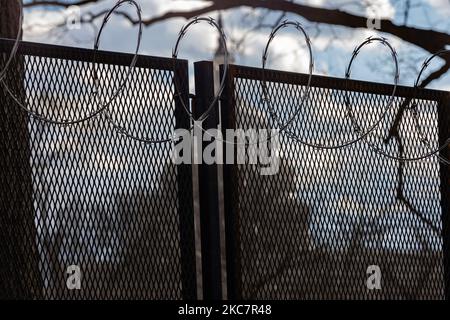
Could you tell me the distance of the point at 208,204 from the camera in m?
5.68

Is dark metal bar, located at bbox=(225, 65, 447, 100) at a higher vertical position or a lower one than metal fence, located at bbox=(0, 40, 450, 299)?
higher

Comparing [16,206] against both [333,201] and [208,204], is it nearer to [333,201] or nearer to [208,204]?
[208,204]

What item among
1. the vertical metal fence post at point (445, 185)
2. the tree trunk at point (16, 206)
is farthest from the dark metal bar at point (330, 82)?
the tree trunk at point (16, 206)

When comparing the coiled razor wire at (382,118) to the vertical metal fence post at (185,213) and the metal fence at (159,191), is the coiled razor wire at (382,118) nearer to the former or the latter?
the metal fence at (159,191)

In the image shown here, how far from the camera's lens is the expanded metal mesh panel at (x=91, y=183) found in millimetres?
5316

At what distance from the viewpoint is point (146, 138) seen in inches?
221

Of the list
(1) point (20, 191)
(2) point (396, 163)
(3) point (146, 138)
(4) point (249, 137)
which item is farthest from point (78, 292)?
(2) point (396, 163)

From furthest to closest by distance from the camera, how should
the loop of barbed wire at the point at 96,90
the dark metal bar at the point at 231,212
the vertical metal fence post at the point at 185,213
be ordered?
1. the dark metal bar at the point at 231,212
2. the vertical metal fence post at the point at 185,213
3. the loop of barbed wire at the point at 96,90

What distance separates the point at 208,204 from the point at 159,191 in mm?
351

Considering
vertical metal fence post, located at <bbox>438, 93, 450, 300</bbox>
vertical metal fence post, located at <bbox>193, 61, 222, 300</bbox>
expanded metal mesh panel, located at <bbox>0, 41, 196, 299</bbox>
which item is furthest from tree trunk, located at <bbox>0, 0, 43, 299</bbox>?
vertical metal fence post, located at <bbox>438, 93, 450, 300</bbox>

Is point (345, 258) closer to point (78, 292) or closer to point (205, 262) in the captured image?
point (205, 262)

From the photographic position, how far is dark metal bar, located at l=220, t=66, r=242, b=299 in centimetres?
580

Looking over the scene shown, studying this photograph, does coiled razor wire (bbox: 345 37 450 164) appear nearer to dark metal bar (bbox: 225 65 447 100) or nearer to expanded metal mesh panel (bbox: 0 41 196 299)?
dark metal bar (bbox: 225 65 447 100)
